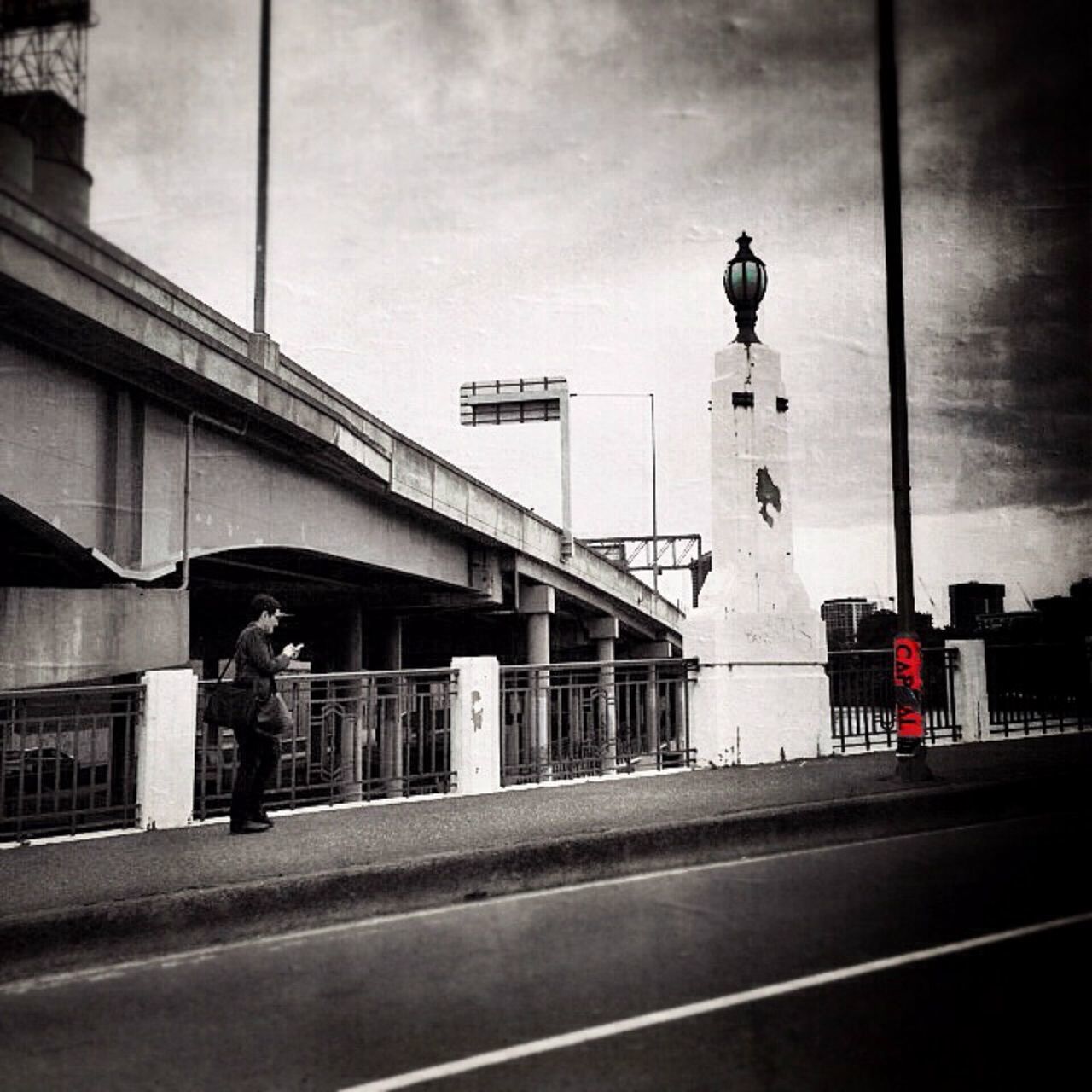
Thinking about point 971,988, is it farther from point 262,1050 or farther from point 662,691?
point 662,691

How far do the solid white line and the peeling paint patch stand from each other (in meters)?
7.71

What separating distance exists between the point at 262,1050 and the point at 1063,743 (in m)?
12.7

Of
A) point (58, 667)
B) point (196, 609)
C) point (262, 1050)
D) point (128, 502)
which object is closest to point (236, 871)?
point (262, 1050)

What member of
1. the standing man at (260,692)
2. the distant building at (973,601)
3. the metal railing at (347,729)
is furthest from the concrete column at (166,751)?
the distant building at (973,601)

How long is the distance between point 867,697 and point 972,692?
81.4 inches

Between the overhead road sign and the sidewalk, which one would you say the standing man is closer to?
the sidewalk

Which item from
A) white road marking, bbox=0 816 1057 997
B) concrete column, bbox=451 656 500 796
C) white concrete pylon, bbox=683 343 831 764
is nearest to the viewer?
white road marking, bbox=0 816 1057 997

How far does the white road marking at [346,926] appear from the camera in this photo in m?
5.83

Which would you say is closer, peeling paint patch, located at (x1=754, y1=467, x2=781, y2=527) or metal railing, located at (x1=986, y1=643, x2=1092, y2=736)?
peeling paint patch, located at (x1=754, y1=467, x2=781, y2=527)

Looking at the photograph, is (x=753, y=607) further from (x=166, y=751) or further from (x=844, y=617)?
(x=166, y=751)

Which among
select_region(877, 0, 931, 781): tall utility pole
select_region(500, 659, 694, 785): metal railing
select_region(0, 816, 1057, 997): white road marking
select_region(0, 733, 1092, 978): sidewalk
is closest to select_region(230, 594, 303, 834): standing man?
select_region(0, 733, 1092, 978): sidewalk

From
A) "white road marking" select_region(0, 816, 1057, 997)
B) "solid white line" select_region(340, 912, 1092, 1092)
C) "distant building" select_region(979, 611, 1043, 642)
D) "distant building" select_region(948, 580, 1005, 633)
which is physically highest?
"distant building" select_region(948, 580, 1005, 633)

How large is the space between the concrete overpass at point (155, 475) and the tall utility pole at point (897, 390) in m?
7.34

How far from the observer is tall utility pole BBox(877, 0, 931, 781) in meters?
11.1
